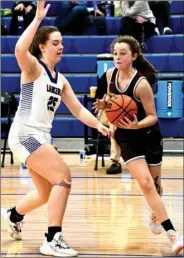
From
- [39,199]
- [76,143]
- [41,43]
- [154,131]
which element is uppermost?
[41,43]

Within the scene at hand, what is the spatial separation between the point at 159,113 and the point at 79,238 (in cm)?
562

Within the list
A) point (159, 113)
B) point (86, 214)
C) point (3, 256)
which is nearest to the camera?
point (3, 256)

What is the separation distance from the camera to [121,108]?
190 inches

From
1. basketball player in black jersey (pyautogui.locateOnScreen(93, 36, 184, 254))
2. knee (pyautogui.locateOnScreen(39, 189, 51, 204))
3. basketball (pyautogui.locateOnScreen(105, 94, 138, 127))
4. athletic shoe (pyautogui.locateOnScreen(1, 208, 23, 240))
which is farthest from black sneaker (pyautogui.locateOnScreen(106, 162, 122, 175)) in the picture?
knee (pyautogui.locateOnScreen(39, 189, 51, 204))

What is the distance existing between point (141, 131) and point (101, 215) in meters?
1.43

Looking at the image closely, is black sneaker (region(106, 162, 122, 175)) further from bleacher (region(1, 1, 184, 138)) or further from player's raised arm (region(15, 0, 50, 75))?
player's raised arm (region(15, 0, 50, 75))

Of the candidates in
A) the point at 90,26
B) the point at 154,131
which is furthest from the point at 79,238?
the point at 90,26

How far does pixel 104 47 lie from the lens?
37.2 feet

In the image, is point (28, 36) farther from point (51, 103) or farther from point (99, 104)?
point (99, 104)

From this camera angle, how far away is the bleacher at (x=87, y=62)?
10742 millimetres

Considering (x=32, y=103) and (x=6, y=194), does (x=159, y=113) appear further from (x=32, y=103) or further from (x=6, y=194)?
(x=32, y=103)

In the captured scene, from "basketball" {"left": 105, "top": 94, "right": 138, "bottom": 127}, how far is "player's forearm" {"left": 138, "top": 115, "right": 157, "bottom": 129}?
11 cm

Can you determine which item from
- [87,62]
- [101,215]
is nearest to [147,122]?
[101,215]

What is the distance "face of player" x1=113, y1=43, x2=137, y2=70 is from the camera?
4938mm
